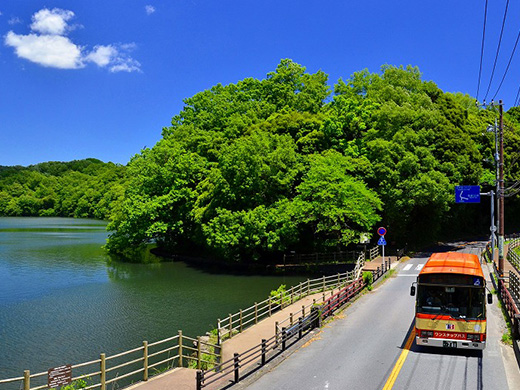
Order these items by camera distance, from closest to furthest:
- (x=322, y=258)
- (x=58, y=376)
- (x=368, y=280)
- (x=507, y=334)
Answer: (x=58, y=376) < (x=507, y=334) < (x=368, y=280) < (x=322, y=258)

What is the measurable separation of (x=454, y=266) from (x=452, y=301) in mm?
1268

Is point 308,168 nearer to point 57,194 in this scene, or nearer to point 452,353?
point 452,353

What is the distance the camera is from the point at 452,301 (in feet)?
44.6

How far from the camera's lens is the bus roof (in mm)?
13767

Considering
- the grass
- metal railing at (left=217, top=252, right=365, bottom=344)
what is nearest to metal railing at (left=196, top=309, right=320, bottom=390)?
metal railing at (left=217, top=252, right=365, bottom=344)

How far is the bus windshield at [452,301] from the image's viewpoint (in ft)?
43.8

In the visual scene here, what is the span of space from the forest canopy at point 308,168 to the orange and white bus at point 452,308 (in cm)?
2120

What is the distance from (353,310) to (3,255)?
48391 millimetres

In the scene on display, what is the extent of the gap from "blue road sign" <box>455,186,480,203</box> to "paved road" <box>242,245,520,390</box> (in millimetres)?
14768

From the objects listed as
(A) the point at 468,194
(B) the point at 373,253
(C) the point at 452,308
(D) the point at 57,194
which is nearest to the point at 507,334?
(C) the point at 452,308

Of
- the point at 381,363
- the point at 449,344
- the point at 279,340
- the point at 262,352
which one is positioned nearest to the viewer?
the point at 381,363

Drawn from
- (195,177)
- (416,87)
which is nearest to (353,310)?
(195,177)

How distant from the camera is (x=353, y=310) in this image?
821 inches

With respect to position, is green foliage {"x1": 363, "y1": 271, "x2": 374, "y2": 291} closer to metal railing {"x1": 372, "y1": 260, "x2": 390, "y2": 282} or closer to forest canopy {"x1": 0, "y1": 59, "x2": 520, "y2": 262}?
metal railing {"x1": 372, "y1": 260, "x2": 390, "y2": 282}
